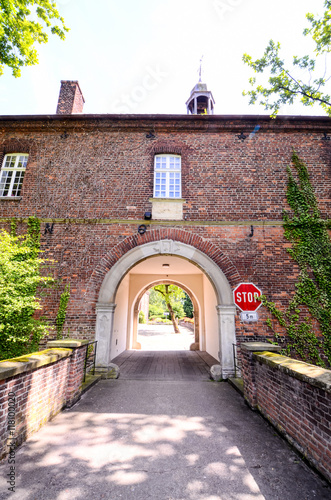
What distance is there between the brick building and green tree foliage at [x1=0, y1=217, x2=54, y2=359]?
53 cm

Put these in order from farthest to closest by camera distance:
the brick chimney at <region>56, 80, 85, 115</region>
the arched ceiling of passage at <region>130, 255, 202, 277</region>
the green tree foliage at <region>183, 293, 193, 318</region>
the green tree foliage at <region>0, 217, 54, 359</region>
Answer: the green tree foliage at <region>183, 293, 193, 318</region>, the arched ceiling of passage at <region>130, 255, 202, 277</region>, the brick chimney at <region>56, 80, 85, 115</region>, the green tree foliage at <region>0, 217, 54, 359</region>

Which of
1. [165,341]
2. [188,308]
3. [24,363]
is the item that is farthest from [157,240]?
[188,308]

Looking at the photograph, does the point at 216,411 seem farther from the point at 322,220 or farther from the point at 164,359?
the point at 322,220

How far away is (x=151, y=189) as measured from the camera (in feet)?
24.2

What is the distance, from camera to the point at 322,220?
6.96 metres

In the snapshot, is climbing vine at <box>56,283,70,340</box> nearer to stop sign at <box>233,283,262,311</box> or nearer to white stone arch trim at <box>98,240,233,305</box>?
white stone arch trim at <box>98,240,233,305</box>

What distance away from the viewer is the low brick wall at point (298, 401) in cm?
251

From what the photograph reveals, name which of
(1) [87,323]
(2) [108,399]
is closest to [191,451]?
(2) [108,399]

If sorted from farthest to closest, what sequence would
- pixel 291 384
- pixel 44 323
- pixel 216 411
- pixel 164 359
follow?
1. pixel 164 359
2. pixel 44 323
3. pixel 216 411
4. pixel 291 384

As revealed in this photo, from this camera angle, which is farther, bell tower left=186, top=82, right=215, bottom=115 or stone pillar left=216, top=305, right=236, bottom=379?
bell tower left=186, top=82, right=215, bottom=115

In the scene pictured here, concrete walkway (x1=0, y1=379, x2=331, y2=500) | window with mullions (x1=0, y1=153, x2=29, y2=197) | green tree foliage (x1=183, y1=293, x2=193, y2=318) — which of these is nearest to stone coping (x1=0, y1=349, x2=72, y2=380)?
concrete walkway (x1=0, y1=379, x2=331, y2=500)

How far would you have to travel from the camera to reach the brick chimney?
28.8 ft

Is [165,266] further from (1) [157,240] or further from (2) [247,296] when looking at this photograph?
(2) [247,296]

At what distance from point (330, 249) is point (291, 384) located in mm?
5097
